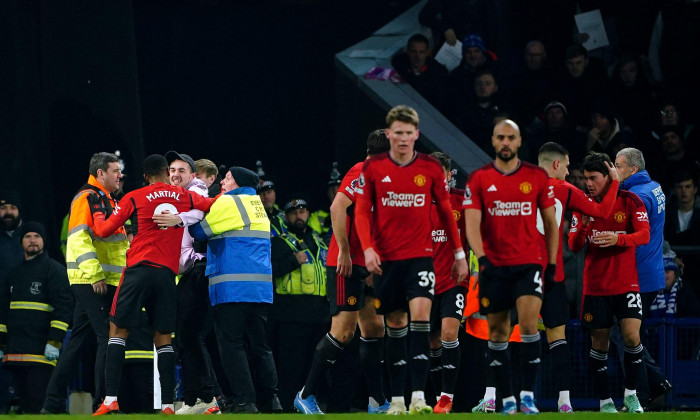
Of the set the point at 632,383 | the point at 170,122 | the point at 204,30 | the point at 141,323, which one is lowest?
the point at 632,383

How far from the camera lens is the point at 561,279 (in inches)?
447

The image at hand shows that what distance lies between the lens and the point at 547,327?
1145 centimetres

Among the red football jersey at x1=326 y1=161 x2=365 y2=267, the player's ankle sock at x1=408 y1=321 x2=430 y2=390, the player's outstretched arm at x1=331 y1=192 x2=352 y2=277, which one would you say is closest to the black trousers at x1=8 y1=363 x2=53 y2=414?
the red football jersey at x1=326 y1=161 x2=365 y2=267

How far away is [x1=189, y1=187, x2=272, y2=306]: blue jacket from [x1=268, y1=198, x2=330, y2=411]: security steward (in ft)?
6.65

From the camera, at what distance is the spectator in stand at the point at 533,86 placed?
16.8m

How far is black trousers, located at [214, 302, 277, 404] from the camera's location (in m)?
11.8

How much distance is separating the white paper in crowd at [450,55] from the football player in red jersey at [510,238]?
25.0ft

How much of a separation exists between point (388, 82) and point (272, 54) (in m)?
2.37

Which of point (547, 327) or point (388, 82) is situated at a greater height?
point (388, 82)

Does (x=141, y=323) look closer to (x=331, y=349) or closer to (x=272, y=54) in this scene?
(x=331, y=349)

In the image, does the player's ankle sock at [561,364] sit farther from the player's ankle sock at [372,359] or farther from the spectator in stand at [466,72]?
the spectator in stand at [466,72]

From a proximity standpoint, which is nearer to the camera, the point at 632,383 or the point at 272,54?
the point at 632,383

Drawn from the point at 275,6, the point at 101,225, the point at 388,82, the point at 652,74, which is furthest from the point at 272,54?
the point at 101,225

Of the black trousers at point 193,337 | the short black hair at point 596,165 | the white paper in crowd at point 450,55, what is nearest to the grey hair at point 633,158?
the short black hair at point 596,165
